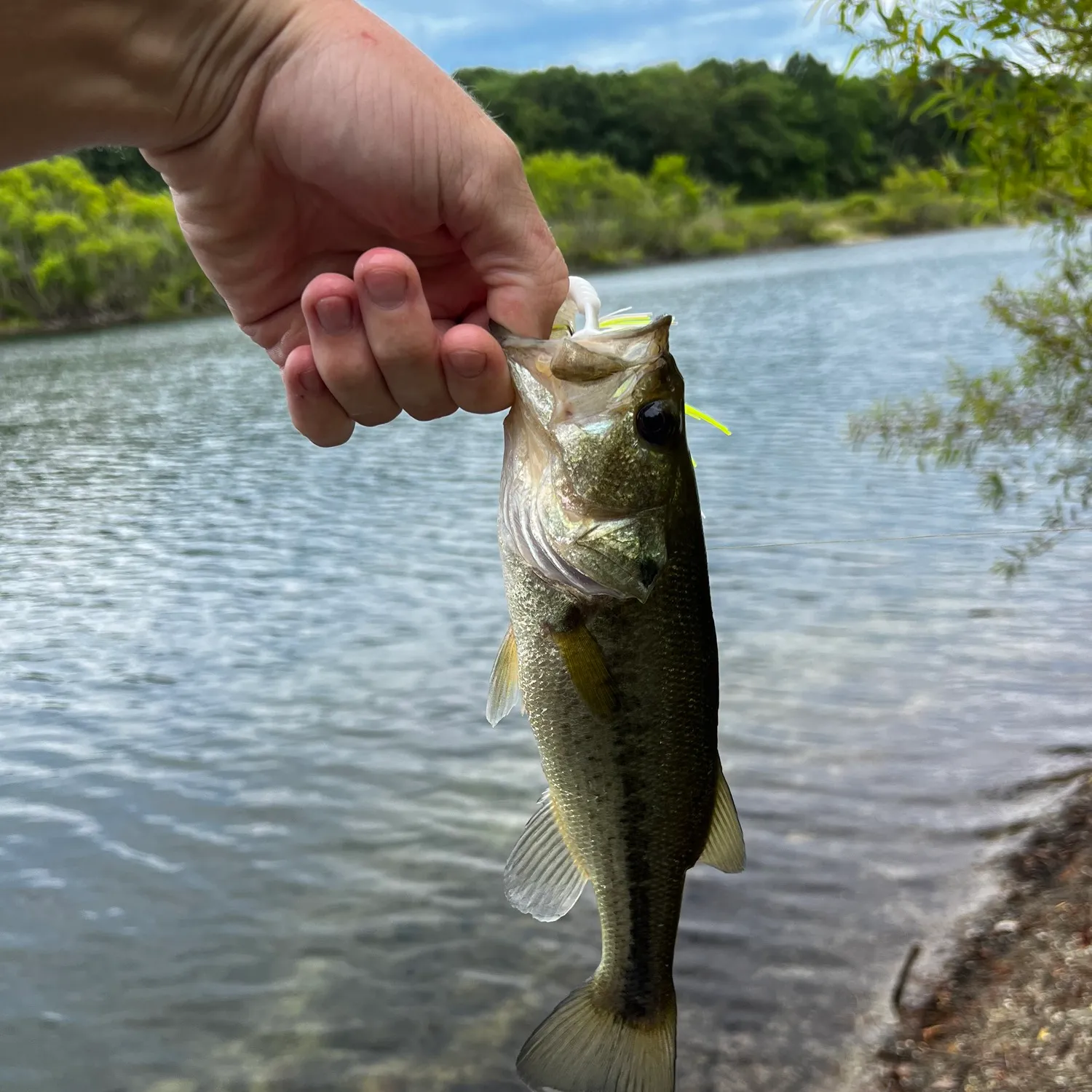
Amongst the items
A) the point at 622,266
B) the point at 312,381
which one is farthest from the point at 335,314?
the point at 622,266

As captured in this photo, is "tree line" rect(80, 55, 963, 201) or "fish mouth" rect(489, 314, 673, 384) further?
"tree line" rect(80, 55, 963, 201)

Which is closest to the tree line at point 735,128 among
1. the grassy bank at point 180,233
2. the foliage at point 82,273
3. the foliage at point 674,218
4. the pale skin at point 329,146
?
the grassy bank at point 180,233

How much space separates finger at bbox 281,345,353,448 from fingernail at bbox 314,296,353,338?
17 centimetres

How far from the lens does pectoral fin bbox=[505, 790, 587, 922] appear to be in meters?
2.38

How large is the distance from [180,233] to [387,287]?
149 feet

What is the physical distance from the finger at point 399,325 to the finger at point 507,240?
0.26m

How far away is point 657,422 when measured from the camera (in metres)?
2.14

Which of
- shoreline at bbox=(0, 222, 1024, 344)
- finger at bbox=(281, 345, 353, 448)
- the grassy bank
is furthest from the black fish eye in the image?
the grassy bank

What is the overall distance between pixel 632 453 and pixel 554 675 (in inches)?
20.6

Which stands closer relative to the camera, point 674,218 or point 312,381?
point 312,381

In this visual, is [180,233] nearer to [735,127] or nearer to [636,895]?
[636,895]

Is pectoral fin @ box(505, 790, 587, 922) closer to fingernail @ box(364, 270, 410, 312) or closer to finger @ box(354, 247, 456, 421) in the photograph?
finger @ box(354, 247, 456, 421)

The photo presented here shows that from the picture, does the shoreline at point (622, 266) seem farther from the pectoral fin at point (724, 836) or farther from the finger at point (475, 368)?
the pectoral fin at point (724, 836)

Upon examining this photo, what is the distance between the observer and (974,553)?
9992mm
